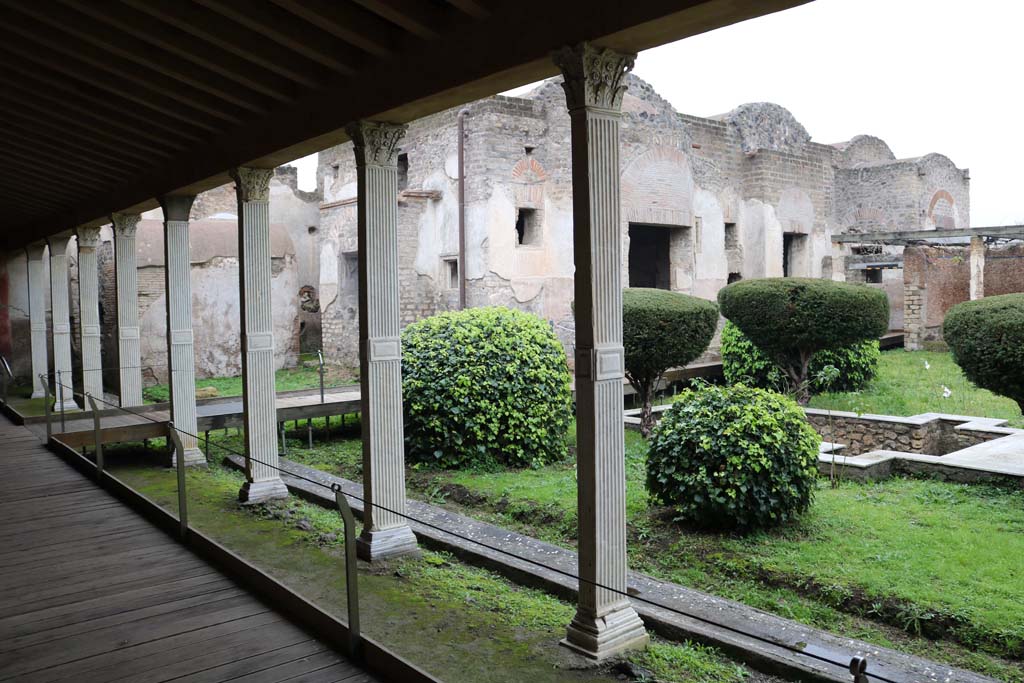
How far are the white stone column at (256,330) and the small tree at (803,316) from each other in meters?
7.35

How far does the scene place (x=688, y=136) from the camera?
16.5 meters

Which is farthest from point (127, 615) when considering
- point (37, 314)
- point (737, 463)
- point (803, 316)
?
point (37, 314)

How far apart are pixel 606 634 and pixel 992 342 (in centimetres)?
548

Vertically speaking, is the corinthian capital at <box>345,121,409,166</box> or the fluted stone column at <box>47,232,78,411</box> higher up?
the corinthian capital at <box>345,121,409,166</box>

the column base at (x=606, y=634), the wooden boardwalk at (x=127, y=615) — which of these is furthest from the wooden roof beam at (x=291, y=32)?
the column base at (x=606, y=634)

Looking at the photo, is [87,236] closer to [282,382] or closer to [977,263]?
[282,382]

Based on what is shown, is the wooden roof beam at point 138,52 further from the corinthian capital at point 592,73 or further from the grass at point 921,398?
the grass at point 921,398

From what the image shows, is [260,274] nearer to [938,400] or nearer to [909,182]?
[938,400]

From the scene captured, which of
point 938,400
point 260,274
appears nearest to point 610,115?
point 260,274

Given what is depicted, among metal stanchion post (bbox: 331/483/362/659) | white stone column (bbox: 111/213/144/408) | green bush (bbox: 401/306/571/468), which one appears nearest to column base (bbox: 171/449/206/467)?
white stone column (bbox: 111/213/144/408)

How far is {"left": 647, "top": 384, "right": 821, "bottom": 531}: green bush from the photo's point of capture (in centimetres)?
612

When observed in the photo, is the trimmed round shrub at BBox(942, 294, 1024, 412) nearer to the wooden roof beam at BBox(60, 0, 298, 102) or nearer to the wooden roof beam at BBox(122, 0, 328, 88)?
the wooden roof beam at BBox(122, 0, 328, 88)

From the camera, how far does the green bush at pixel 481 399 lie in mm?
8750

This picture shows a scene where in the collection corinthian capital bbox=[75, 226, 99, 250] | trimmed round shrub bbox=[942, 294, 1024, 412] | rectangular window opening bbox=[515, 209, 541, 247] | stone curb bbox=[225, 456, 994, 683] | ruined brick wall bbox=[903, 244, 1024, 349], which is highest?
rectangular window opening bbox=[515, 209, 541, 247]
